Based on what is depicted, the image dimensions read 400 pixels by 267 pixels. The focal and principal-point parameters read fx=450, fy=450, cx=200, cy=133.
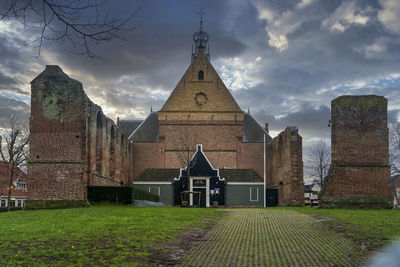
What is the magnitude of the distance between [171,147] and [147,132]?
4.00 metres

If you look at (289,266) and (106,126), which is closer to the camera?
(289,266)

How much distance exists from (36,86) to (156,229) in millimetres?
15347

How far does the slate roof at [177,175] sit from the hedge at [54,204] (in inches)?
Answer: 733

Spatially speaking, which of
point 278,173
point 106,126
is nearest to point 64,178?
point 106,126

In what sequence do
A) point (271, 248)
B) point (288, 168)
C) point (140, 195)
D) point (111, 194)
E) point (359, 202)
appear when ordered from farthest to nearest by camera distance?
1. point (288, 168)
2. point (140, 195)
3. point (359, 202)
4. point (111, 194)
5. point (271, 248)

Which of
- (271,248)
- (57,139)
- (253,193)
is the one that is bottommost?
(253,193)

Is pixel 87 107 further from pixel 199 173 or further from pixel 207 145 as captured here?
pixel 207 145

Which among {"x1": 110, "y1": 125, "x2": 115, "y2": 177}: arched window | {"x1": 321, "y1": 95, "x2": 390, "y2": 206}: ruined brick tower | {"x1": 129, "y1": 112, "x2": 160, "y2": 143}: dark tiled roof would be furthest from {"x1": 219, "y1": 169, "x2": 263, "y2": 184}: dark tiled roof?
{"x1": 321, "y1": 95, "x2": 390, "y2": 206}: ruined brick tower

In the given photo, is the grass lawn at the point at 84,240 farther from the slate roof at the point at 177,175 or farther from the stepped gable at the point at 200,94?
the stepped gable at the point at 200,94

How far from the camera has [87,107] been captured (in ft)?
80.6

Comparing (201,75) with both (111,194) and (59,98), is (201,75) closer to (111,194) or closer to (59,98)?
(59,98)

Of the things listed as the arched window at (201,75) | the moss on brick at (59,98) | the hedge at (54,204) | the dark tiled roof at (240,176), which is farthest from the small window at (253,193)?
the moss on brick at (59,98)

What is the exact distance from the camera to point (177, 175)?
42469mm

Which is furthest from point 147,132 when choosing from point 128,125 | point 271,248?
point 271,248
